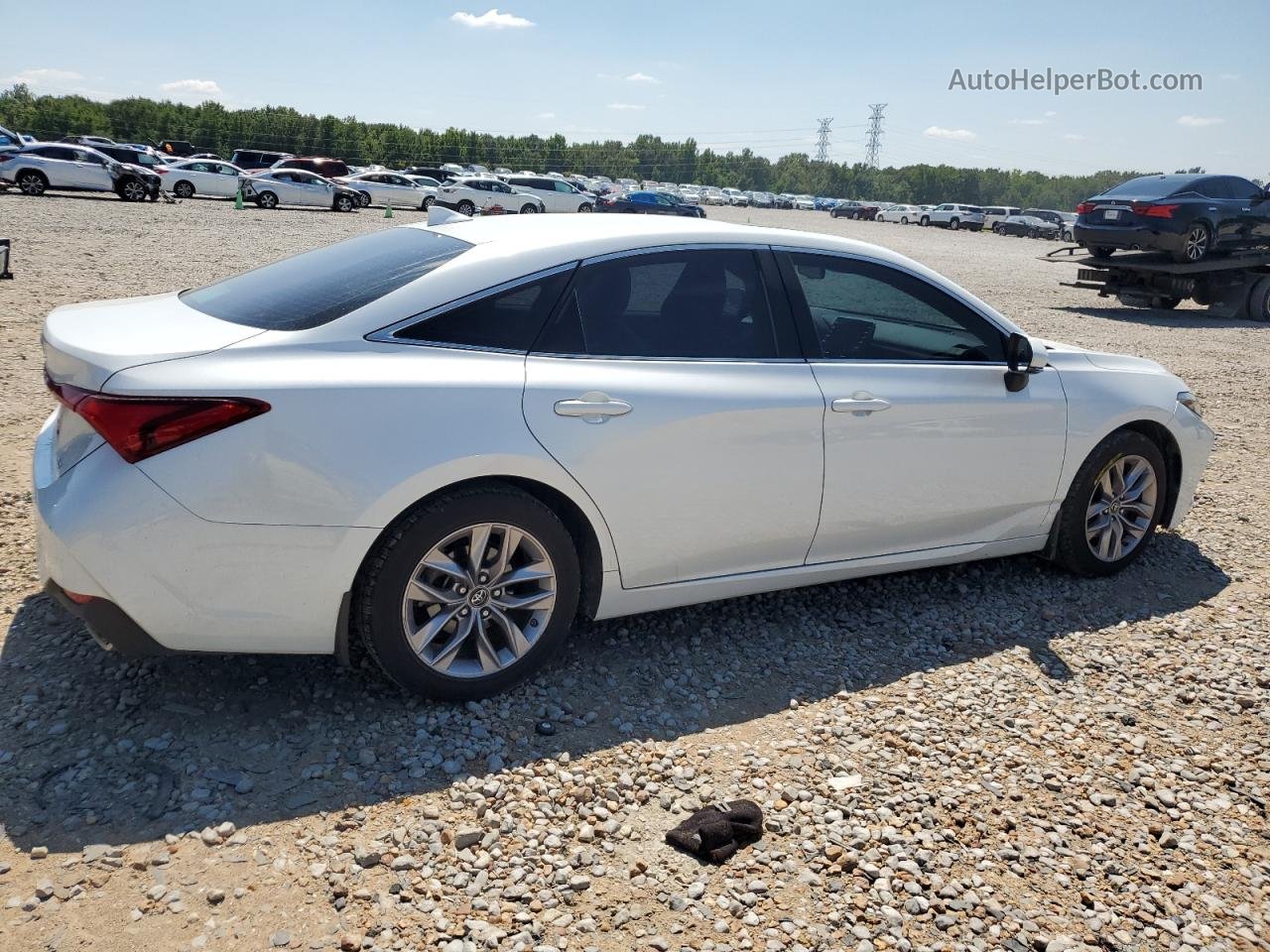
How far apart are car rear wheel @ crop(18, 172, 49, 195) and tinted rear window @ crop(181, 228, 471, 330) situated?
30870 mm

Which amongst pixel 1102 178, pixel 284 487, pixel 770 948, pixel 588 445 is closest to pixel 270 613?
pixel 284 487

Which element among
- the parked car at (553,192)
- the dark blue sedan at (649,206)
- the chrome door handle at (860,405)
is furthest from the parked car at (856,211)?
the chrome door handle at (860,405)

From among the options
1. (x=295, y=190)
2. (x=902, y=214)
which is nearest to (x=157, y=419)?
(x=295, y=190)

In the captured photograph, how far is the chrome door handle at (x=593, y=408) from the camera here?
347 cm

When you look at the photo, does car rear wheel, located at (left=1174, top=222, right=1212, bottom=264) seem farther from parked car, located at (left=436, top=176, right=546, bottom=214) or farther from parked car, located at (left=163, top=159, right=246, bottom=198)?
parked car, located at (left=163, top=159, right=246, bottom=198)

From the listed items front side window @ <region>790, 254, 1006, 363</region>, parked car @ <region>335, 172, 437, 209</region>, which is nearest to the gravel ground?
front side window @ <region>790, 254, 1006, 363</region>

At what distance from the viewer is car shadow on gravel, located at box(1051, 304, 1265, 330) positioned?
16.6 metres

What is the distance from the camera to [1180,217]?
16.0 metres

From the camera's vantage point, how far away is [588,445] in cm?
350

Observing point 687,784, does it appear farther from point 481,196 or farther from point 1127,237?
point 481,196

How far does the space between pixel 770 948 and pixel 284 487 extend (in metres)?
1.90

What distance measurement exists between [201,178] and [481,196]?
10.1 metres

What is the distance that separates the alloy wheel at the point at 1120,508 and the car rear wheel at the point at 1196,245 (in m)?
13.1

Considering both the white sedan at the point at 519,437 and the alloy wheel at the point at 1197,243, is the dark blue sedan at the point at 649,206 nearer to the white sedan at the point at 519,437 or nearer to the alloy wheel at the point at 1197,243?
the alloy wheel at the point at 1197,243
